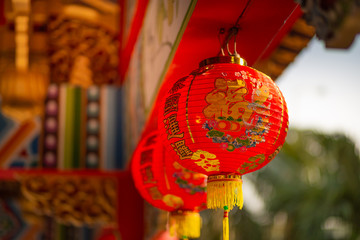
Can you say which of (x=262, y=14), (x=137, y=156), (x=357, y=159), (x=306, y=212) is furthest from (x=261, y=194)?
(x=262, y=14)

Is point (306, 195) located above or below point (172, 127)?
below

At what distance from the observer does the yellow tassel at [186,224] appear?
2.94m

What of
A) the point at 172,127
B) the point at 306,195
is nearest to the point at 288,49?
the point at 172,127

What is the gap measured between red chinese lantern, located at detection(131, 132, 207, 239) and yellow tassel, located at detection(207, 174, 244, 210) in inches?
23.0

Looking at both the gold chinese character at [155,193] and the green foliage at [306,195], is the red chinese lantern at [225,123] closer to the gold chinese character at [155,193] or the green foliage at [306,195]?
the gold chinese character at [155,193]

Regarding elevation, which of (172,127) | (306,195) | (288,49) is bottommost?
(306,195)

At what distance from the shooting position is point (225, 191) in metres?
2.27

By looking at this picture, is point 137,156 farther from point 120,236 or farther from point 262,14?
point 120,236

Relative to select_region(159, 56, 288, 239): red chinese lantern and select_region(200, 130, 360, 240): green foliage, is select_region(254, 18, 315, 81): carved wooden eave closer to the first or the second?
select_region(159, 56, 288, 239): red chinese lantern

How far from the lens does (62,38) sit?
6008 mm

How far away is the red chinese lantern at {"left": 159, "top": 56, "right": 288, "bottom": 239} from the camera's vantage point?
2.09m

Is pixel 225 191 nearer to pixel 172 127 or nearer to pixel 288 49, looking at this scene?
pixel 172 127

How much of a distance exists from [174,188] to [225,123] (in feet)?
3.06

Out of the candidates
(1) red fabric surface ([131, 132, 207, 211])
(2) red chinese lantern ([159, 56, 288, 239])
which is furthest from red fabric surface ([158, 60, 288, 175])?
(1) red fabric surface ([131, 132, 207, 211])
